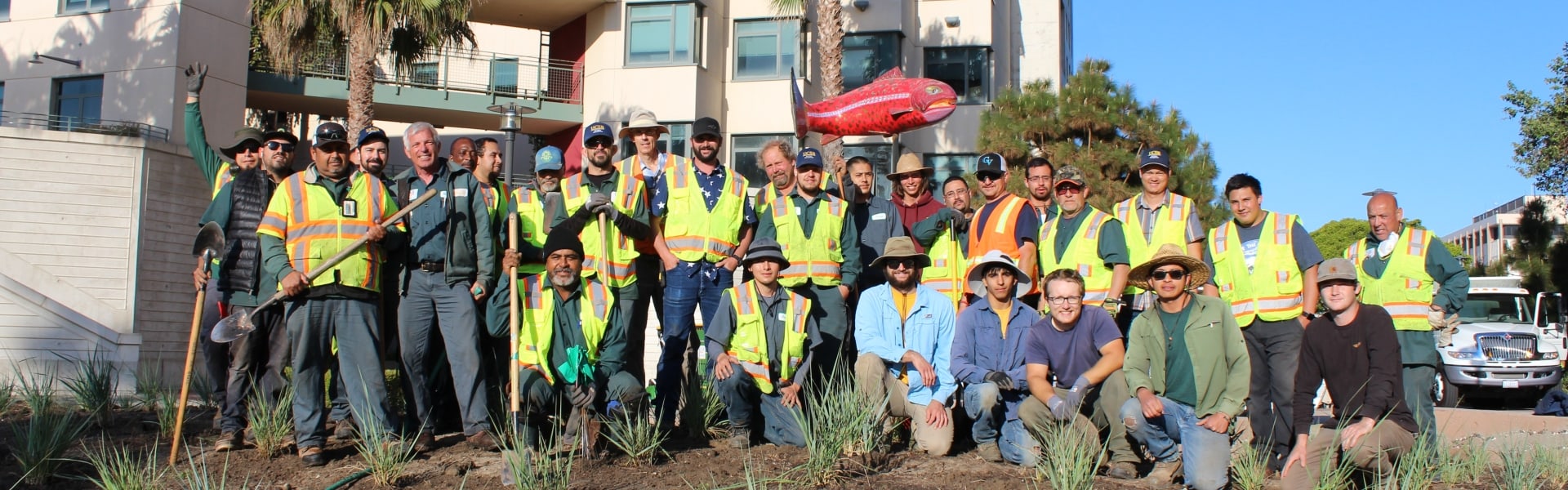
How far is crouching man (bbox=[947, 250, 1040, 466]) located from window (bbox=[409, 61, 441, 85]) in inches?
764

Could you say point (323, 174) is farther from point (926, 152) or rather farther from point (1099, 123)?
point (926, 152)

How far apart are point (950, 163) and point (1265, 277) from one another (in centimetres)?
1720

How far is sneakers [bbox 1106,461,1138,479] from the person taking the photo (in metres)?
6.08

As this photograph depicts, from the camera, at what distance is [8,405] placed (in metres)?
8.41

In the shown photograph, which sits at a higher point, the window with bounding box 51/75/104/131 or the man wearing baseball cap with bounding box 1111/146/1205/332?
the window with bounding box 51/75/104/131

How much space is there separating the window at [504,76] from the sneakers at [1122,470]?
1910 cm

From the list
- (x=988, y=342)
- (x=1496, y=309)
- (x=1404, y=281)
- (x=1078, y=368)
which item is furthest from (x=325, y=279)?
(x=1496, y=309)

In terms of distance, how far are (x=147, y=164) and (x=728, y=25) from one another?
11134mm

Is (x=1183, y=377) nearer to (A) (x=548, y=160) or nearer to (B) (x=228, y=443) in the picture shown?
(A) (x=548, y=160)

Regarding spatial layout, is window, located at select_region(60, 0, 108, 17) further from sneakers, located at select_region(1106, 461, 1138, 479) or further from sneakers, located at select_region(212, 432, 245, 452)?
sneakers, located at select_region(1106, 461, 1138, 479)

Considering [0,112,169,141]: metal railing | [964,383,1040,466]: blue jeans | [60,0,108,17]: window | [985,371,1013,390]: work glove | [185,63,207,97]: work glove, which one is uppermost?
[60,0,108,17]: window

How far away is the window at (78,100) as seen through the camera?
1856 cm

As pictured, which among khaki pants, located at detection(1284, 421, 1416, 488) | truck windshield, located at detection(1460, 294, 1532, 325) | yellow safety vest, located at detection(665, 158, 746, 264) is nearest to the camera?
khaki pants, located at detection(1284, 421, 1416, 488)

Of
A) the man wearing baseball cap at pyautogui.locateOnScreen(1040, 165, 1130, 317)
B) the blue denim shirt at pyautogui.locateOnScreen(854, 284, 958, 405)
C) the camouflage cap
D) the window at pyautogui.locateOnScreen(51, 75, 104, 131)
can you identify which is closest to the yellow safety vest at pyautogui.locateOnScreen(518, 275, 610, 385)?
the blue denim shirt at pyautogui.locateOnScreen(854, 284, 958, 405)
